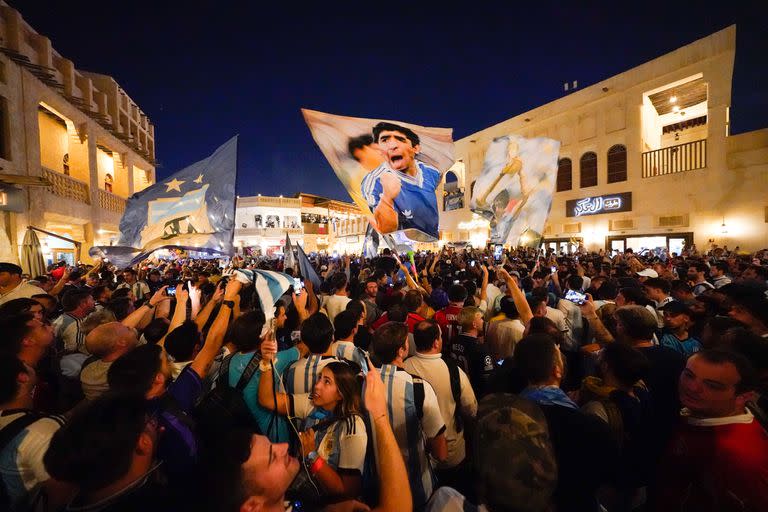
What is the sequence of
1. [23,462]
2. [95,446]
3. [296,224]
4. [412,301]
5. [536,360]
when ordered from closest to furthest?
[95,446] → [23,462] → [536,360] → [412,301] → [296,224]

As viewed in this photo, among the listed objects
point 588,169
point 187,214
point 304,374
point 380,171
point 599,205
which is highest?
point 588,169

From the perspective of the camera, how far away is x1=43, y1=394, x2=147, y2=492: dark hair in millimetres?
1213

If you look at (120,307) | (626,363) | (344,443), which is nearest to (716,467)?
(626,363)

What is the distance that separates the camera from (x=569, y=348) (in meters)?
4.38

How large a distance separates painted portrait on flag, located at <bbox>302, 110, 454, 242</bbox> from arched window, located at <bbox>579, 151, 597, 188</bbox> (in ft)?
90.3

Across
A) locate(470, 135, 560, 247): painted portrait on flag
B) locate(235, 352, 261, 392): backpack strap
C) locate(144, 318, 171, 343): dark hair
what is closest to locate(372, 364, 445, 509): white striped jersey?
locate(235, 352, 261, 392): backpack strap

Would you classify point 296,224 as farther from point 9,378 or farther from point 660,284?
point 9,378

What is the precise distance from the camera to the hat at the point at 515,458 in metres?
→ 1.23

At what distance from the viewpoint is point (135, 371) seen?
207 cm

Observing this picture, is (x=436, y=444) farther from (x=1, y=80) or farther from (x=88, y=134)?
(x=88, y=134)

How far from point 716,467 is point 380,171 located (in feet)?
26.9

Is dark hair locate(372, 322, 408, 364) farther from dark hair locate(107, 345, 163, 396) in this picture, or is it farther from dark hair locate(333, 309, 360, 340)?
dark hair locate(107, 345, 163, 396)

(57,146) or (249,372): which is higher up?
(57,146)

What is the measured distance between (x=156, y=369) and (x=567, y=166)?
3603cm
